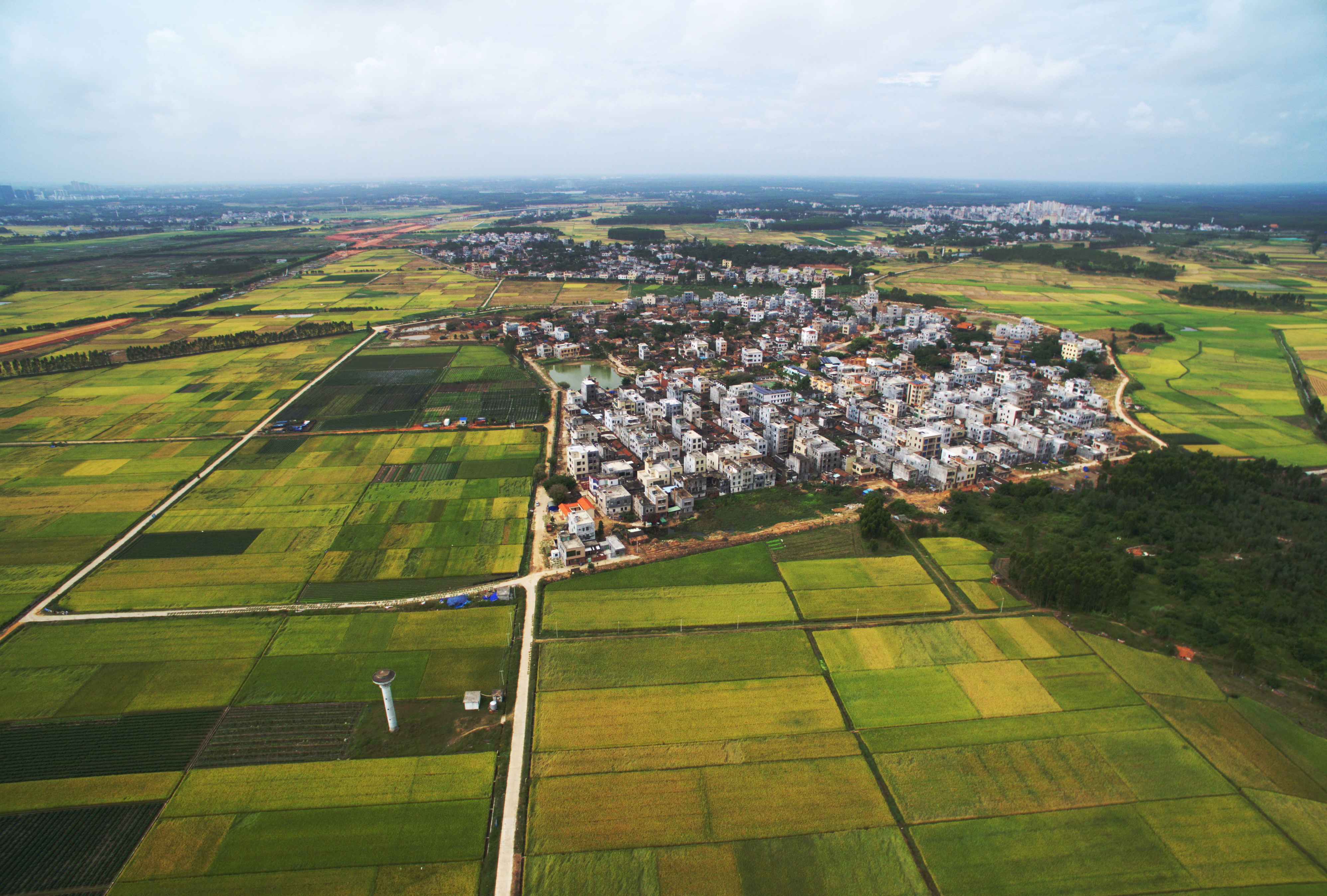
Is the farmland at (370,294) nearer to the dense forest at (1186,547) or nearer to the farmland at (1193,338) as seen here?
the farmland at (1193,338)

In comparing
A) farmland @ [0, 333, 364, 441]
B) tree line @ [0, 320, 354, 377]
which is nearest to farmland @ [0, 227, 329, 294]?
tree line @ [0, 320, 354, 377]

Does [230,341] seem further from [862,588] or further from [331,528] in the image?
[862,588]

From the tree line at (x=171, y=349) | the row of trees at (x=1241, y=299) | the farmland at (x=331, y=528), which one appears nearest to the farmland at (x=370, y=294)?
the tree line at (x=171, y=349)

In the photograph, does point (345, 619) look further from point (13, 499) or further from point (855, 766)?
point (13, 499)

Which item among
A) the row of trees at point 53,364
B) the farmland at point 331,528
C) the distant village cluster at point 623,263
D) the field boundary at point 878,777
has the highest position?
the distant village cluster at point 623,263

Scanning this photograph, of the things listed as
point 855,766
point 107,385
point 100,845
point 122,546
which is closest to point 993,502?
point 855,766
